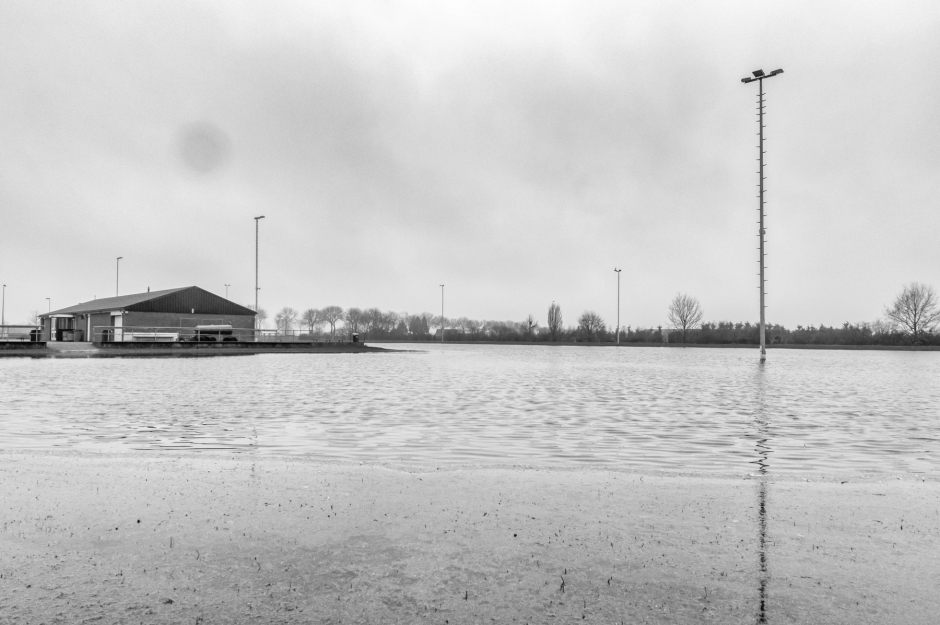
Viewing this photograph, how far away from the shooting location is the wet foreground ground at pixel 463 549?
3539 mm

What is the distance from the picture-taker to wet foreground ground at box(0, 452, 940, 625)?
3.54 metres

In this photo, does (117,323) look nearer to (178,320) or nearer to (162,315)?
(162,315)

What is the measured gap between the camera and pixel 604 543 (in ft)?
15.0

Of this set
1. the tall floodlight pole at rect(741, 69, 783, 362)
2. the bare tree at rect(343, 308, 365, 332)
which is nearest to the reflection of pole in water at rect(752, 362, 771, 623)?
the tall floodlight pole at rect(741, 69, 783, 362)

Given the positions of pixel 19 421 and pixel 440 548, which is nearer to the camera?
pixel 440 548

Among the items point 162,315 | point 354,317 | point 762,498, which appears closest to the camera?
point 762,498

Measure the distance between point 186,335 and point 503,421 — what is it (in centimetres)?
5616

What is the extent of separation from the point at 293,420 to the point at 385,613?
9023mm

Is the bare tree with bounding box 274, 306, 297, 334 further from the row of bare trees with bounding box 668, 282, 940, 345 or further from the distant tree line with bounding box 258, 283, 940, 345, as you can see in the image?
the row of bare trees with bounding box 668, 282, 940, 345

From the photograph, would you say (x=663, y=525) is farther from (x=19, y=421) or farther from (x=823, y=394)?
(x=823, y=394)

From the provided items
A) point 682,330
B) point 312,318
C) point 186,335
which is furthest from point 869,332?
point 312,318

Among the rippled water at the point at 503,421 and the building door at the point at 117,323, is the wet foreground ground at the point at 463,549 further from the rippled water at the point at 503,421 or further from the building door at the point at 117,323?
the building door at the point at 117,323

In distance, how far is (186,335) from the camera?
62250 millimetres

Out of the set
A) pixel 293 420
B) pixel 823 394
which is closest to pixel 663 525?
pixel 293 420
